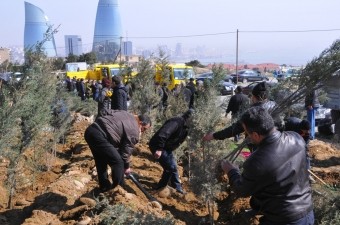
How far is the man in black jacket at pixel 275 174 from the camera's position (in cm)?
294

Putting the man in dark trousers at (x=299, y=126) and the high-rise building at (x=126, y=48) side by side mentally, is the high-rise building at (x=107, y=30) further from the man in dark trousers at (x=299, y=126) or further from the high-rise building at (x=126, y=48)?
the man in dark trousers at (x=299, y=126)

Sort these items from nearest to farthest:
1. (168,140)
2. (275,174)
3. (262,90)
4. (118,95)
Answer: (275,174)
(262,90)
(168,140)
(118,95)

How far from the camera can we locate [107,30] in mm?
52375

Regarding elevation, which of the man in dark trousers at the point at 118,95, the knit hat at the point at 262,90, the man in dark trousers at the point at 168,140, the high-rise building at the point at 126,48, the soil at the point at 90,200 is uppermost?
the high-rise building at the point at 126,48

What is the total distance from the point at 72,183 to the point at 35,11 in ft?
155

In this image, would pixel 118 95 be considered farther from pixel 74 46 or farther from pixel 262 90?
pixel 74 46

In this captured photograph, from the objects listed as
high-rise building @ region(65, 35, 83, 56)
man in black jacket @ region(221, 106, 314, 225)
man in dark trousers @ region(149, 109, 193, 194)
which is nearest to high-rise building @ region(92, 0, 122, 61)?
high-rise building @ region(65, 35, 83, 56)

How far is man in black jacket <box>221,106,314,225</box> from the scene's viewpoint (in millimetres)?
2941

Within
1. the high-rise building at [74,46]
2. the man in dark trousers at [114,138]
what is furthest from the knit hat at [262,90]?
the high-rise building at [74,46]

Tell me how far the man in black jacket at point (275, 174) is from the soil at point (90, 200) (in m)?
1.61

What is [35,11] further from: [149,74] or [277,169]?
[277,169]

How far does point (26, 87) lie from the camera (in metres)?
5.96

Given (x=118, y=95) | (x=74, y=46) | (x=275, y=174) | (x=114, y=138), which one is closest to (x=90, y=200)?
(x=114, y=138)

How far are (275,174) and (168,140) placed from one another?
3428 mm
